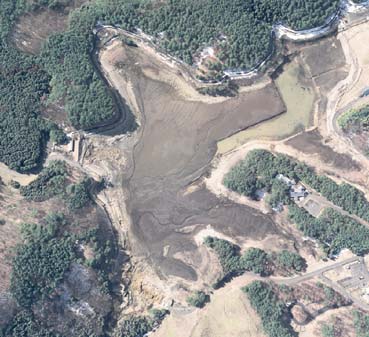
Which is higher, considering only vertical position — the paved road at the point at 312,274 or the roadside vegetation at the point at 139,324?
the paved road at the point at 312,274

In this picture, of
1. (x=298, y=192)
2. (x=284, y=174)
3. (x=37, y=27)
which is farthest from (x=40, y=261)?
(x=298, y=192)

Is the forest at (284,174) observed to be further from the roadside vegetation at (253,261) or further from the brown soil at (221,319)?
the brown soil at (221,319)

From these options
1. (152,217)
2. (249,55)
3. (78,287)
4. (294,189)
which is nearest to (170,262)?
(152,217)

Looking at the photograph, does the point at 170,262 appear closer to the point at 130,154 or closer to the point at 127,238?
the point at 127,238

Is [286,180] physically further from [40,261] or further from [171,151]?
[40,261]

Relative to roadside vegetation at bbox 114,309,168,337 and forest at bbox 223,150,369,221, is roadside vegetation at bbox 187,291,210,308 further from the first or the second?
forest at bbox 223,150,369,221

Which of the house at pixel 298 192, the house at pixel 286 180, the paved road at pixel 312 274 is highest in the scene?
the house at pixel 286 180

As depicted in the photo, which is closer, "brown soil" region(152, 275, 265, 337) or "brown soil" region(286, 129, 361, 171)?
"brown soil" region(152, 275, 265, 337)

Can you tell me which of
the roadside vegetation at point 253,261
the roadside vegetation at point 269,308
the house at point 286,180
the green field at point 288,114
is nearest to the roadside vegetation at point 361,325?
the roadside vegetation at point 269,308

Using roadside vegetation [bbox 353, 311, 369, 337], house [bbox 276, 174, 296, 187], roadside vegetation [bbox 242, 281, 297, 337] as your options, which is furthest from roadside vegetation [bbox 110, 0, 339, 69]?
roadside vegetation [bbox 353, 311, 369, 337]

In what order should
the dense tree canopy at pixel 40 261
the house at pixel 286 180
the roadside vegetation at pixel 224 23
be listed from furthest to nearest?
the house at pixel 286 180 → the roadside vegetation at pixel 224 23 → the dense tree canopy at pixel 40 261
